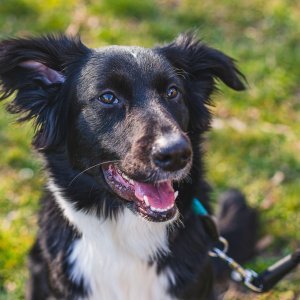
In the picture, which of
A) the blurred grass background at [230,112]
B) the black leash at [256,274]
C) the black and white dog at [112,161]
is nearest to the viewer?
the black and white dog at [112,161]

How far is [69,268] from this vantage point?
10.1 ft

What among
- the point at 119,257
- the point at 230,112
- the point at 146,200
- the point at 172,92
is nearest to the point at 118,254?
the point at 119,257

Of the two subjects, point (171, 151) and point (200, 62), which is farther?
point (200, 62)

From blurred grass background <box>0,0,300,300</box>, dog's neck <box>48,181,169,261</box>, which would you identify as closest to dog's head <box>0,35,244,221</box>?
dog's neck <box>48,181,169,261</box>

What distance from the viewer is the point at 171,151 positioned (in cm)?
254

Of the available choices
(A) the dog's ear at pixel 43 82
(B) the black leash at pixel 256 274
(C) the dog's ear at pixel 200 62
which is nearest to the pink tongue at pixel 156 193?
(B) the black leash at pixel 256 274


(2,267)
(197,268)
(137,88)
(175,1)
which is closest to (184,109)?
(137,88)

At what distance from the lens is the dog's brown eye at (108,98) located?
9.41 feet

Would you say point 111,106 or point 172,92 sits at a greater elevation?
point 172,92

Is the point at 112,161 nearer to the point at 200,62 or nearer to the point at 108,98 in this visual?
the point at 108,98

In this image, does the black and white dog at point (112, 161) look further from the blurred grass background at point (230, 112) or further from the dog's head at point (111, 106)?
the blurred grass background at point (230, 112)

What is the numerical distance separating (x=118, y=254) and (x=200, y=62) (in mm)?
1154

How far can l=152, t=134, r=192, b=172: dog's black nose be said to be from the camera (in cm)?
254

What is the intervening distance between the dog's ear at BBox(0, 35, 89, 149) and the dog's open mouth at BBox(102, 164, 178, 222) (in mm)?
395
